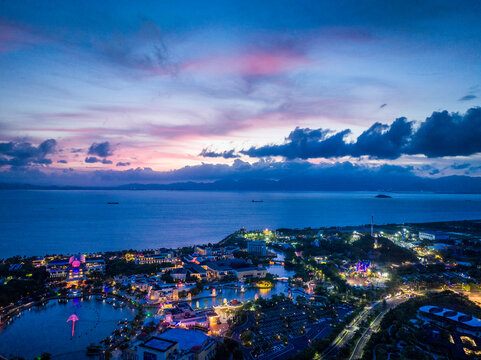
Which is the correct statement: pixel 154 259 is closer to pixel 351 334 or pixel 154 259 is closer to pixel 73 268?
pixel 73 268

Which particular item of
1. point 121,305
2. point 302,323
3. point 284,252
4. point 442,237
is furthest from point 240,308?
point 442,237

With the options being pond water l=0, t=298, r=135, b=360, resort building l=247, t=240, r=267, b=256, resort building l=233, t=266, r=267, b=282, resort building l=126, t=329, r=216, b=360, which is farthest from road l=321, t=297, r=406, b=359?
resort building l=247, t=240, r=267, b=256

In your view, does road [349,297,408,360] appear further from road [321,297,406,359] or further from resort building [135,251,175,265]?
resort building [135,251,175,265]

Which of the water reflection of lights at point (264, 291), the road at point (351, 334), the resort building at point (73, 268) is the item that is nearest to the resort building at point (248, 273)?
the water reflection of lights at point (264, 291)

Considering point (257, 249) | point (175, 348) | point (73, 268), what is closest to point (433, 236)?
point (257, 249)

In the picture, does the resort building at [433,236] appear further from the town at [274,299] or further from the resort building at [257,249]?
the resort building at [257,249]

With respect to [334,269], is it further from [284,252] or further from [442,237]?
[442,237]

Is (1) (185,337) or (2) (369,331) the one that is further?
(2) (369,331)
